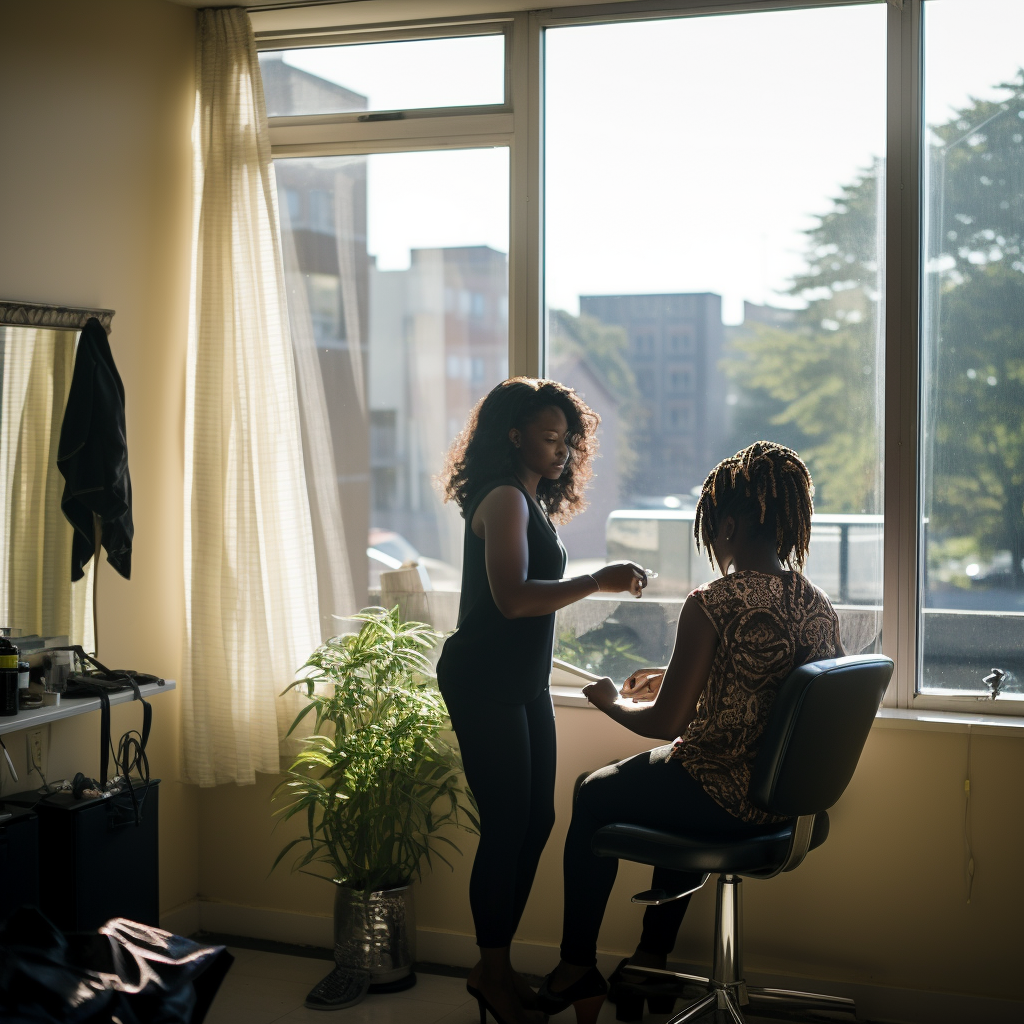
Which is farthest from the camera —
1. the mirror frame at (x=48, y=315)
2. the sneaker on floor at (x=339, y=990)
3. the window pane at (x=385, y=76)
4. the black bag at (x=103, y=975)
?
the window pane at (x=385, y=76)

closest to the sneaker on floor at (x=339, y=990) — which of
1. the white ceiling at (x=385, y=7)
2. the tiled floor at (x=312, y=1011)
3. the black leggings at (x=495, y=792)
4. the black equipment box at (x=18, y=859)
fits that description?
the tiled floor at (x=312, y=1011)

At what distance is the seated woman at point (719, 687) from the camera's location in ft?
7.48

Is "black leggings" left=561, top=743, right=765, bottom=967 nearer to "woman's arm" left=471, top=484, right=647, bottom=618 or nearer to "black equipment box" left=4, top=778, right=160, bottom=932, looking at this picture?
"woman's arm" left=471, top=484, right=647, bottom=618

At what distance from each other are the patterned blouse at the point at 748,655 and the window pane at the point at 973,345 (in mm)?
808

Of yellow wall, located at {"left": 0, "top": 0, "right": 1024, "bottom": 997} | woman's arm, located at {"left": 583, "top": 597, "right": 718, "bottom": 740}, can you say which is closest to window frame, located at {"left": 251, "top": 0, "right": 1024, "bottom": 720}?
yellow wall, located at {"left": 0, "top": 0, "right": 1024, "bottom": 997}

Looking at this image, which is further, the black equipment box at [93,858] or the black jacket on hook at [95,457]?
the black jacket on hook at [95,457]

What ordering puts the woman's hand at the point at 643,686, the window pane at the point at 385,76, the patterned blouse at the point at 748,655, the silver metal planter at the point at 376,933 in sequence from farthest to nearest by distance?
the window pane at the point at 385,76 < the silver metal planter at the point at 376,933 < the woman's hand at the point at 643,686 < the patterned blouse at the point at 748,655

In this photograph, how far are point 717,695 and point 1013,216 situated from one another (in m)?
1.56

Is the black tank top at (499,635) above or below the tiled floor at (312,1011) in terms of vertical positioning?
above

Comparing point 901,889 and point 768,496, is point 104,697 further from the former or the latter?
point 901,889

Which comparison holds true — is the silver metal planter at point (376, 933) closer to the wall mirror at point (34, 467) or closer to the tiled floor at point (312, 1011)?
A: the tiled floor at point (312, 1011)

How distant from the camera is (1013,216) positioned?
114 inches

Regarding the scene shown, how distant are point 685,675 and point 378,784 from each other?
1059 mm

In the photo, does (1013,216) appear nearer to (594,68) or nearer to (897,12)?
(897,12)
